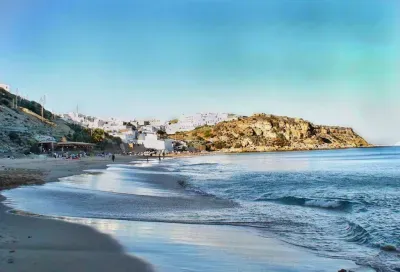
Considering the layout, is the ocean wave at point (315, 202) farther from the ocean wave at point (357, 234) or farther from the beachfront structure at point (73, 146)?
the beachfront structure at point (73, 146)

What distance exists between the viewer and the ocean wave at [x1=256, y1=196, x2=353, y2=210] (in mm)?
13827

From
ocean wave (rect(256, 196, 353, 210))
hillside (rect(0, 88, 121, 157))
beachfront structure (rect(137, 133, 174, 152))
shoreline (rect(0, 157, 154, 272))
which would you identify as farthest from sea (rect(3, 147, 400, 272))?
beachfront structure (rect(137, 133, 174, 152))

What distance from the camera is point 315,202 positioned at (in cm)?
1466

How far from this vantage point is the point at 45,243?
260 inches

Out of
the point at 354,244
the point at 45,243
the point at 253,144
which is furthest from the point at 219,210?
the point at 253,144

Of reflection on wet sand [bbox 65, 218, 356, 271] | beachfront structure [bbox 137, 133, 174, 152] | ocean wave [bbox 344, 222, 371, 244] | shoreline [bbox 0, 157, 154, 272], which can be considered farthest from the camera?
beachfront structure [bbox 137, 133, 174, 152]

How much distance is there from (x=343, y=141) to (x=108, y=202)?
186 meters

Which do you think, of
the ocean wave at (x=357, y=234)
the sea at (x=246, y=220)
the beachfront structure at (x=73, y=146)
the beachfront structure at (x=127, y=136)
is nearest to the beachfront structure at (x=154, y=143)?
the beachfront structure at (x=127, y=136)

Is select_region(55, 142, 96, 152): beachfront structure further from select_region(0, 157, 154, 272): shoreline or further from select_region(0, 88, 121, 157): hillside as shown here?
select_region(0, 157, 154, 272): shoreline

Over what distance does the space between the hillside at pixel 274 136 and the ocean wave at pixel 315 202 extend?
14685cm

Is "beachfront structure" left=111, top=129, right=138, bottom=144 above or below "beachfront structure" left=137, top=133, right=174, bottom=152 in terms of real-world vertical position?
above

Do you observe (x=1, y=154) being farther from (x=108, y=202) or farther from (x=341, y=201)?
(x=341, y=201)

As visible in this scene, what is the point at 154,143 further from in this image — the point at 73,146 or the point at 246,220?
the point at 246,220

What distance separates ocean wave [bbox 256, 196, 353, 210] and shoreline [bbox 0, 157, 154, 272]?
8.85 metres
